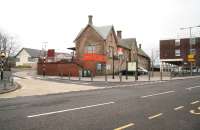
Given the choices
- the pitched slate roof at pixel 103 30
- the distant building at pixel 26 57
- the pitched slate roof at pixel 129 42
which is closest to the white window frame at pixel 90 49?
the pitched slate roof at pixel 103 30

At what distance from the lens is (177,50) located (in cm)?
8438

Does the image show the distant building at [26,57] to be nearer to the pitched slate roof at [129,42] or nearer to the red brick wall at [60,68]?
the pitched slate roof at [129,42]

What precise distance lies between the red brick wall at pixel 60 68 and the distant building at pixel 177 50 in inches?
1719

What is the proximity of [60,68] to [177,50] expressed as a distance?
4787 centimetres

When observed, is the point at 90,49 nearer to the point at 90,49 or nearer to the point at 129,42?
the point at 90,49

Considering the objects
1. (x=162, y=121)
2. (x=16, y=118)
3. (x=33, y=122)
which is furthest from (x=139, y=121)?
(x=16, y=118)

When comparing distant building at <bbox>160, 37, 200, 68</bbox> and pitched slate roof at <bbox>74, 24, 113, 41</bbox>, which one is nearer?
pitched slate roof at <bbox>74, 24, 113, 41</bbox>

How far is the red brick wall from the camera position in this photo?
4616 cm

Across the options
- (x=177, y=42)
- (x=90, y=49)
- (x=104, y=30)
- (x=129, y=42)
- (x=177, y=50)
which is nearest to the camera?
(x=90, y=49)

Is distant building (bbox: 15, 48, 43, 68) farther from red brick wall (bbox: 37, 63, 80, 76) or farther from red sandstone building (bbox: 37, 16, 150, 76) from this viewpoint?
red brick wall (bbox: 37, 63, 80, 76)

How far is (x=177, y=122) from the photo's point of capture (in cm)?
862

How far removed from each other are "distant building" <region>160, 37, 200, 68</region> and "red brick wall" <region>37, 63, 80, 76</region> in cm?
4367

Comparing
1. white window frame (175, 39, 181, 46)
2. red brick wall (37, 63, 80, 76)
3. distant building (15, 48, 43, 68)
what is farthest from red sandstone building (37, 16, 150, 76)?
distant building (15, 48, 43, 68)

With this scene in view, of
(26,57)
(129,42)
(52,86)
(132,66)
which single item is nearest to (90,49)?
(129,42)
